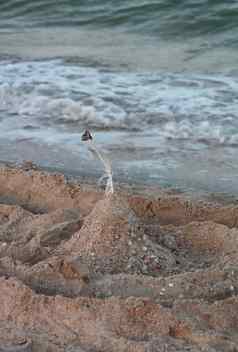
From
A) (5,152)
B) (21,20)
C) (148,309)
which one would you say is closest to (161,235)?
(148,309)

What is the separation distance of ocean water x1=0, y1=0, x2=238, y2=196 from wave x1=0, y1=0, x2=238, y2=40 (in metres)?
0.02

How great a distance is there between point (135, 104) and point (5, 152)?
1324 millimetres

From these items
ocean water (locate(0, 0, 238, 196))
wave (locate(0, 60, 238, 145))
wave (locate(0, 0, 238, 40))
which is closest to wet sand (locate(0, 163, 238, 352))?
ocean water (locate(0, 0, 238, 196))

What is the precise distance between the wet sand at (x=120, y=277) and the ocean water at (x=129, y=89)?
0.92 m

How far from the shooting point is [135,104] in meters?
5.86

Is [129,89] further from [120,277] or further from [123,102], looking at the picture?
[120,277]

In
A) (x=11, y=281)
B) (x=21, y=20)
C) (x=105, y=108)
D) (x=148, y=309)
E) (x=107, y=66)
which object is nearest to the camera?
(x=148, y=309)

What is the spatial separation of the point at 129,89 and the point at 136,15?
3260 mm

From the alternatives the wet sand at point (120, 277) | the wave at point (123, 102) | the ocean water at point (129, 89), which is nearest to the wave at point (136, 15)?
the ocean water at point (129, 89)

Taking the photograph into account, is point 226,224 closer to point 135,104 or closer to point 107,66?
point 135,104

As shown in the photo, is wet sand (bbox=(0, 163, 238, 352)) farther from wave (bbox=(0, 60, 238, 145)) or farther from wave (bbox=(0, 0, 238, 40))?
wave (bbox=(0, 0, 238, 40))

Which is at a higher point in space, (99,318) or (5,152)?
(99,318)

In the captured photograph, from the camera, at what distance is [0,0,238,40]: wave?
880cm

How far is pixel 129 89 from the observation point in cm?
634
